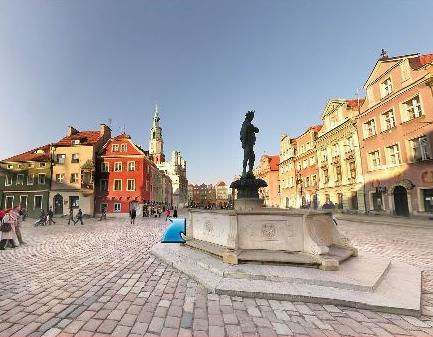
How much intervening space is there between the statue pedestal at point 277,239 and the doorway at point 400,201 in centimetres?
2006

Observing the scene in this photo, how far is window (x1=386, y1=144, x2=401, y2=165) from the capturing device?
923 inches

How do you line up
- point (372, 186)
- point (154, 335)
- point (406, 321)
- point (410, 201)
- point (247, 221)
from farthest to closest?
1. point (372, 186)
2. point (410, 201)
3. point (247, 221)
4. point (406, 321)
5. point (154, 335)

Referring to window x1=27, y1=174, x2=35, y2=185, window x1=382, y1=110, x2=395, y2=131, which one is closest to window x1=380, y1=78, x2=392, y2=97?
window x1=382, y1=110, x2=395, y2=131

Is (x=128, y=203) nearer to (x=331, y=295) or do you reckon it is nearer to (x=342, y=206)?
(x=342, y=206)

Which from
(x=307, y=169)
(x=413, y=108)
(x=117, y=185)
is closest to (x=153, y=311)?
(x=413, y=108)

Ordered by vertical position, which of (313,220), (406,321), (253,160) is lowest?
(406,321)

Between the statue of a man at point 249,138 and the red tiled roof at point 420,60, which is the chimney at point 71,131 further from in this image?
the red tiled roof at point 420,60

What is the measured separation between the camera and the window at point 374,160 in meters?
25.9

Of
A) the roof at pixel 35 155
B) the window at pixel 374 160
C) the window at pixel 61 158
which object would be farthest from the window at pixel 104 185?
the window at pixel 374 160

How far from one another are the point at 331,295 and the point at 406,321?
1075 mm

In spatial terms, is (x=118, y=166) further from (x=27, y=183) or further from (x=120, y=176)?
(x=27, y=183)

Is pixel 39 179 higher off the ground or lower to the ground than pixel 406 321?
higher

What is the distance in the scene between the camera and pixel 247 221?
263 inches

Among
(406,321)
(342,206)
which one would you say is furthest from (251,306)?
(342,206)
